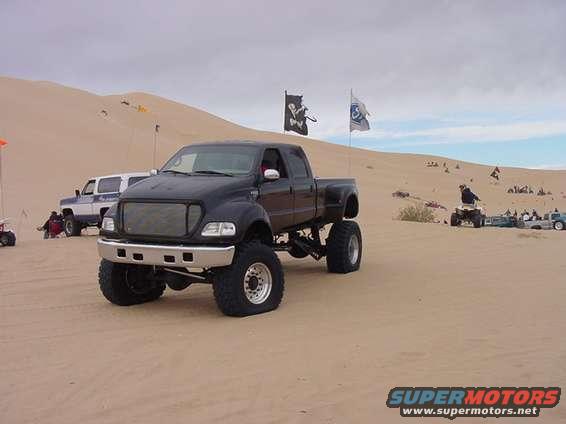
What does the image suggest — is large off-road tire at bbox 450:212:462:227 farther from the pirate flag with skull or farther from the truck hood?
the truck hood

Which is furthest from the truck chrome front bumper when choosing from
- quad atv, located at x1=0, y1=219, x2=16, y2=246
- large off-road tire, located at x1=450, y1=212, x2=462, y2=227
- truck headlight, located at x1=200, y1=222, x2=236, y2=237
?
large off-road tire, located at x1=450, y1=212, x2=462, y2=227

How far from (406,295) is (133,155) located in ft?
98.2

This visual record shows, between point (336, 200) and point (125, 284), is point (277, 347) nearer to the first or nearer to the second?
point (125, 284)

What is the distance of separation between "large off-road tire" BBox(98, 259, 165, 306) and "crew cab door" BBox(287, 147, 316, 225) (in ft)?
7.49

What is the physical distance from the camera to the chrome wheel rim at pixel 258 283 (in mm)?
7508

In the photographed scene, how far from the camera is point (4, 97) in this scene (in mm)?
39500

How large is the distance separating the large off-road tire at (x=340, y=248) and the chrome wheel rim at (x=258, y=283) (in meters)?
3.11

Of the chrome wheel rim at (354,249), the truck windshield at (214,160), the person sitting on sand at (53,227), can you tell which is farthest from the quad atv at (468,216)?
the truck windshield at (214,160)

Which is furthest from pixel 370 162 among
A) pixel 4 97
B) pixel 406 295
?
pixel 406 295

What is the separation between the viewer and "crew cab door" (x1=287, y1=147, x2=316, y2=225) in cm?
934

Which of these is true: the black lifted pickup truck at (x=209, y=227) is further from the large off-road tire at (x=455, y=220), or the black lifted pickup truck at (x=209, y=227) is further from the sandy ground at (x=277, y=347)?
the large off-road tire at (x=455, y=220)

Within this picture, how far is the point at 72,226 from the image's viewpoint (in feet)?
62.2

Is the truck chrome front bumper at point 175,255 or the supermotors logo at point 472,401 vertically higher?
the truck chrome front bumper at point 175,255

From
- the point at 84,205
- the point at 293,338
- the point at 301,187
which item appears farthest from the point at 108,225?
the point at 84,205
